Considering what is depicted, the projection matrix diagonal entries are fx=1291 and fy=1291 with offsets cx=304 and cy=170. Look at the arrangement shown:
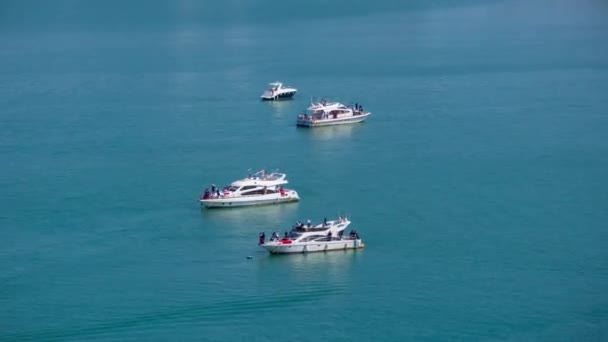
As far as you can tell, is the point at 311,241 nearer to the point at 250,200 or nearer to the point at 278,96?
the point at 250,200

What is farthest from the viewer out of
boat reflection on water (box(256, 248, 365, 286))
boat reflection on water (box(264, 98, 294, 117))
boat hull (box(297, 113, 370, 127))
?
boat reflection on water (box(264, 98, 294, 117))

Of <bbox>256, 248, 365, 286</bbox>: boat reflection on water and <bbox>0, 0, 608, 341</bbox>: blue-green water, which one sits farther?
<bbox>256, 248, 365, 286</bbox>: boat reflection on water

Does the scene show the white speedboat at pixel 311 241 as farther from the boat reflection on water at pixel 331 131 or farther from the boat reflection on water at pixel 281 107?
the boat reflection on water at pixel 281 107

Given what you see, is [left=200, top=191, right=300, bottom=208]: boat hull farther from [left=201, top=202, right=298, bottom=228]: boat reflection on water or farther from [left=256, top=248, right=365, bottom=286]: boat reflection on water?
[left=256, top=248, right=365, bottom=286]: boat reflection on water

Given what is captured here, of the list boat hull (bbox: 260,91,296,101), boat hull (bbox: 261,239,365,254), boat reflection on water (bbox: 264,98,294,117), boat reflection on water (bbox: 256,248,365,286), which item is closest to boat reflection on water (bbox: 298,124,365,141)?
boat reflection on water (bbox: 264,98,294,117)

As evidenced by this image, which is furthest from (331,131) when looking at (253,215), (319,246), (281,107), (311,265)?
(311,265)

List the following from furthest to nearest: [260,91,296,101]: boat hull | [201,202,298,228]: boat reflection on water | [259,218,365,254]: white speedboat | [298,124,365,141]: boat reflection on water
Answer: [260,91,296,101]: boat hull
[298,124,365,141]: boat reflection on water
[201,202,298,228]: boat reflection on water
[259,218,365,254]: white speedboat

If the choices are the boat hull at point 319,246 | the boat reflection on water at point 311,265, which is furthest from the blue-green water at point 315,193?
the boat hull at point 319,246
